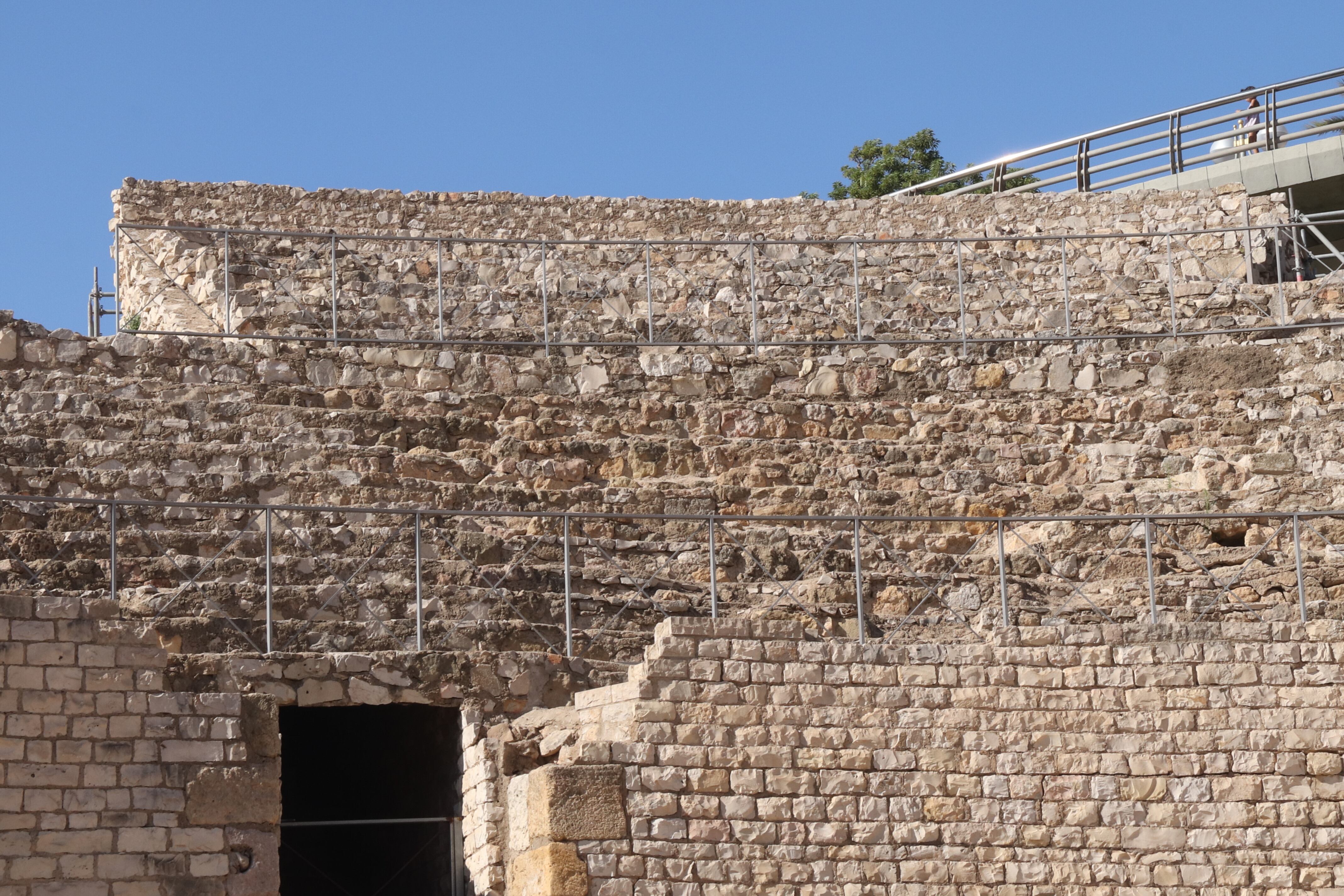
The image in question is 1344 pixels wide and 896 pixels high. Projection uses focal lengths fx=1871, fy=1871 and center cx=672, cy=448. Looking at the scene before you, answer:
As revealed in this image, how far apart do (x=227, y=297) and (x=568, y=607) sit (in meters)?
5.11

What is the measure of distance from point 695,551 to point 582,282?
4.75 m

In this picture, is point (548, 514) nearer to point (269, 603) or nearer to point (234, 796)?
point (269, 603)

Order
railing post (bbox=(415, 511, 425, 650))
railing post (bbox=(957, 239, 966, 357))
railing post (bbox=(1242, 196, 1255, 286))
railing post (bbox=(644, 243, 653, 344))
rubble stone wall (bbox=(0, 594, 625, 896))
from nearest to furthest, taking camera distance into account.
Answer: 1. rubble stone wall (bbox=(0, 594, 625, 896))
2. railing post (bbox=(415, 511, 425, 650))
3. railing post (bbox=(644, 243, 653, 344))
4. railing post (bbox=(957, 239, 966, 357))
5. railing post (bbox=(1242, 196, 1255, 286))

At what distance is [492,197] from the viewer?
18.6 meters

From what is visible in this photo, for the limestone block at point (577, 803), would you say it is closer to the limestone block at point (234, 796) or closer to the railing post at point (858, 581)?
the limestone block at point (234, 796)

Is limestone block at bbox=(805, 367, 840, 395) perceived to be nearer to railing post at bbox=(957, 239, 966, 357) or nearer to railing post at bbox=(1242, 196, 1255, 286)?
railing post at bbox=(957, 239, 966, 357)

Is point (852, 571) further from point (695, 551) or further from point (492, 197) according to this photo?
point (492, 197)

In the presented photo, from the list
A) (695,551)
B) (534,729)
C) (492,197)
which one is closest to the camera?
(534,729)

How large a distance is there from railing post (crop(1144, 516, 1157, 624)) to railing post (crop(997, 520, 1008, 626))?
0.86 meters

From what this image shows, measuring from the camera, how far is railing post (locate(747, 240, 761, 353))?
15.2 m

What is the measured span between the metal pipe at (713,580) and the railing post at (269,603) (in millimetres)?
2511

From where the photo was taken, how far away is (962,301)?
611 inches

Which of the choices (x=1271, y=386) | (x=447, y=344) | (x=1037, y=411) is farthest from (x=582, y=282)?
(x=1271, y=386)

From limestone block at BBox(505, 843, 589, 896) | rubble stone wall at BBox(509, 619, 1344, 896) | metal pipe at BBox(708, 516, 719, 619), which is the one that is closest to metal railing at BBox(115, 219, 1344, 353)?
metal pipe at BBox(708, 516, 719, 619)
